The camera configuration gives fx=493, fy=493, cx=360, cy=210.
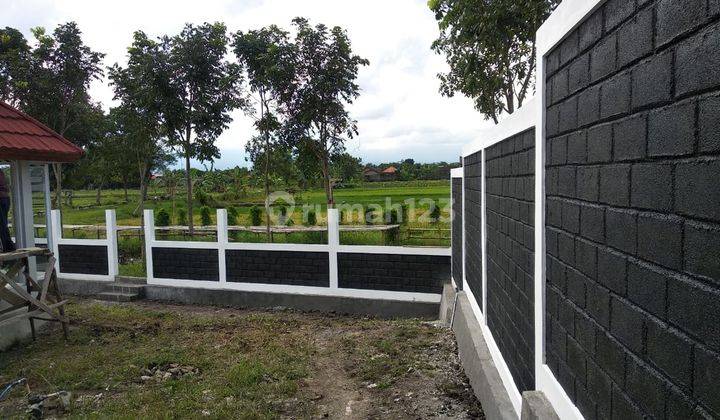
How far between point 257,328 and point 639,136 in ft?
23.0

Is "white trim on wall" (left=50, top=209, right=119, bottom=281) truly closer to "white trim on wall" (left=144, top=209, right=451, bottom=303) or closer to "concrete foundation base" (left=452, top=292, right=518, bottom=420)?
"white trim on wall" (left=144, top=209, right=451, bottom=303)

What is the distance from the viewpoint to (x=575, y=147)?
6.47 feet

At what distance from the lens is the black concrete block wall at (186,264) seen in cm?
1013

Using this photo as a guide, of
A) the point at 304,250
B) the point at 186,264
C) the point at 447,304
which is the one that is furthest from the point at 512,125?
the point at 186,264

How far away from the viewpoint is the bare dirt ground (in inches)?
176

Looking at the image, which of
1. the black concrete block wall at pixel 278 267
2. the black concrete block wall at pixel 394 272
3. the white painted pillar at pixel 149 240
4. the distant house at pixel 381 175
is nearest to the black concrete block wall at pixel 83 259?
the white painted pillar at pixel 149 240

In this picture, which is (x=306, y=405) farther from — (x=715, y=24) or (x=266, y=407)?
(x=715, y=24)

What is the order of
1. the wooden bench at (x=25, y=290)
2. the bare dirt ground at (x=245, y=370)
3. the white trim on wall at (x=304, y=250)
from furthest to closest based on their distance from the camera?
the white trim on wall at (x=304, y=250), the wooden bench at (x=25, y=290), the bare dirt ground at (x=245, y=370)

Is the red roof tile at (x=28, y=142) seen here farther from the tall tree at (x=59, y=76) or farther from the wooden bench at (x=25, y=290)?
the tall tree at (x=59, y=76)

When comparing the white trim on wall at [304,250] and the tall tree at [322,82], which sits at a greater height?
the tall tree at [322,82]

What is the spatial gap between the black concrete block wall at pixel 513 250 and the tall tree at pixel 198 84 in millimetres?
9014

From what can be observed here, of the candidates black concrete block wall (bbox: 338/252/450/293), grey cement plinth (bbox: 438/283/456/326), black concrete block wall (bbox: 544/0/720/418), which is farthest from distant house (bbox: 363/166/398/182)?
black concrete block wall (bbox: 544/0/720/418)

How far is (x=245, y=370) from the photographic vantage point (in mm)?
5352

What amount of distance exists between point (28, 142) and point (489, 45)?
24.2ft
